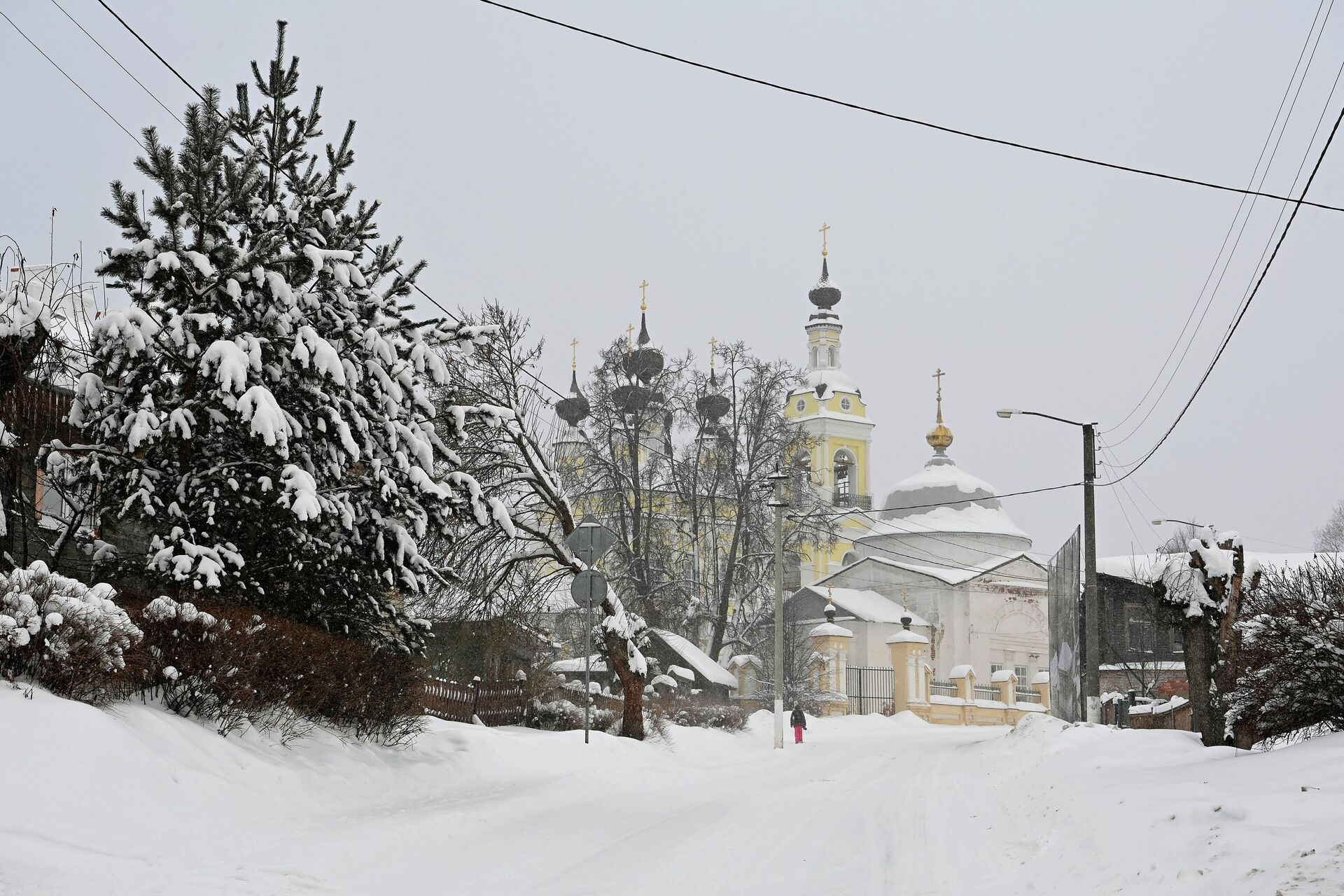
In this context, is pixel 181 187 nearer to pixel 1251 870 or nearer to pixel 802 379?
pixel 1251 870

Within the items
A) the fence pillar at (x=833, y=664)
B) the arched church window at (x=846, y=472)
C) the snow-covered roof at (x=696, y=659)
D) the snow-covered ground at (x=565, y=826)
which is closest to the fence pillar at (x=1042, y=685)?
the fence pillar at (x=833, y=664)

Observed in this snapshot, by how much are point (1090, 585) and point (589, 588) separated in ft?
33.7

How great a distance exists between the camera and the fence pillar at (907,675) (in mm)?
53719

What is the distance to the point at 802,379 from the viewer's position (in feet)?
138

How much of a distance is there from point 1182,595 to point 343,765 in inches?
380

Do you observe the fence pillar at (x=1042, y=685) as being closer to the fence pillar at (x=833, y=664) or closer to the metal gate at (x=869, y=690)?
the metal gate at (x=869, y=690)

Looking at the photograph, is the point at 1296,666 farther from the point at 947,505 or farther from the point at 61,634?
the point at 947,505

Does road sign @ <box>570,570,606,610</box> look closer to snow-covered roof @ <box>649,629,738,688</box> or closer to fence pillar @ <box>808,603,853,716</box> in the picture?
snow-covered roof @ <box>649,629,738,688</box>

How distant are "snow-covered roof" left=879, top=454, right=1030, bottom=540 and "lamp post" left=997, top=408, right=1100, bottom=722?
157 feet

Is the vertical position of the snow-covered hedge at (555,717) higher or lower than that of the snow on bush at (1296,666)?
lower

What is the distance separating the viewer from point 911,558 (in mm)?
71688

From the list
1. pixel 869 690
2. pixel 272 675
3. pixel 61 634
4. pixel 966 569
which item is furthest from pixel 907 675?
pixel 61 634

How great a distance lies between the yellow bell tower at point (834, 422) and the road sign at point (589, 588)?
2436 inches

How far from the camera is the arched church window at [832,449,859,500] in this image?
81.1 meters
